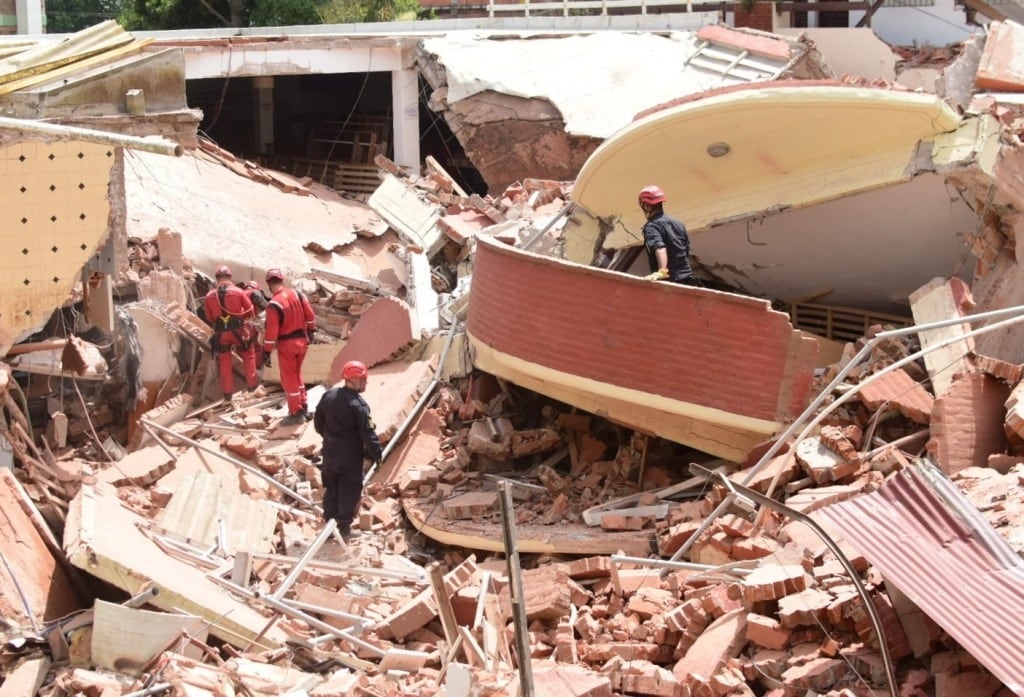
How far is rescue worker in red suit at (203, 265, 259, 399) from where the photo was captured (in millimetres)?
15094

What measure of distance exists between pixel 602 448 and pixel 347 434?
2.13 m

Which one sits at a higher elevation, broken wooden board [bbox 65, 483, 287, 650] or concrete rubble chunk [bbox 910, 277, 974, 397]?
concrete rubble chunk [bbox 910, 277, 974, 397]

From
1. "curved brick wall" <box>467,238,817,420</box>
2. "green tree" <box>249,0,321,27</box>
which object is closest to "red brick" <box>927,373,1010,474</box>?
"curved brick wall" <box>467,238,817,420</box>

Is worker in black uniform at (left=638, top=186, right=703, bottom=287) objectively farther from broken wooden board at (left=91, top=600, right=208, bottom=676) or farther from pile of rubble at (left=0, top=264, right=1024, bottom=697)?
broken wooden board at (left=91, top=600, right=208, bottom=676)

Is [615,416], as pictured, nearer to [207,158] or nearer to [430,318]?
[430,318]

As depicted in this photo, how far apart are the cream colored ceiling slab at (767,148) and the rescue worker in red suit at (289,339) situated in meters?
3.03

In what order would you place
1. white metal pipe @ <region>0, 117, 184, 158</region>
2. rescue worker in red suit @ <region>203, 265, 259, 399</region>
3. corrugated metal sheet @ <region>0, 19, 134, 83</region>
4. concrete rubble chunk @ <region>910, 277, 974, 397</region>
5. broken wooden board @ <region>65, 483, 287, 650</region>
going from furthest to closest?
rescue worker in red suit @ <region>203, 265, 259, 399</region> < corrugated metal sheet @ <region>0, 19, 134, 83</region> < concrete rubble chunk @ <region>910, 277, 974, 397</region> < white metal pipe @ <region>0, 117, 184, 158</region> < broken wooden board @ <region>65, 483, 287, 650</region>

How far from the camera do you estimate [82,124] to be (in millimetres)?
12180

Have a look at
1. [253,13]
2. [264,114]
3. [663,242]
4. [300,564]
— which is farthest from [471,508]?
[253,13]

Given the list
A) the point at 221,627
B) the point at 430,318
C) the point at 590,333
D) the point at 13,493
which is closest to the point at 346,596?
the point at 221,627

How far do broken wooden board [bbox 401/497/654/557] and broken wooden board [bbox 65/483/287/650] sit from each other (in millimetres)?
2127

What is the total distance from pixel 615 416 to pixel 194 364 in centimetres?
584

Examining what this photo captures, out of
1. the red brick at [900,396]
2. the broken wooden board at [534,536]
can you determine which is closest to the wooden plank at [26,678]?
the broken wooden board at [534,536]

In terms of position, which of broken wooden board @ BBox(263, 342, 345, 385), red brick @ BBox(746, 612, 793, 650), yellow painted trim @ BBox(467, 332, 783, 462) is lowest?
broken wooden board @ BBox(263, 342, 345, 385)
